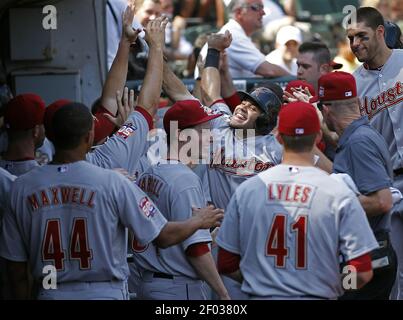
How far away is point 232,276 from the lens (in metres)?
5.60

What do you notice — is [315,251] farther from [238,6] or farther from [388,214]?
[238,6]

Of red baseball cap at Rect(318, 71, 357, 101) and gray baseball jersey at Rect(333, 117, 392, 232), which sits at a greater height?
red baseball cap at Rect(318, 71, 357, 101)

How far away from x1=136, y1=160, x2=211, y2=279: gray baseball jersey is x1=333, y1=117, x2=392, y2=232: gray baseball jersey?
34.9 inches

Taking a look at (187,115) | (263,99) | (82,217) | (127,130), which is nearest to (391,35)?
(263,99)

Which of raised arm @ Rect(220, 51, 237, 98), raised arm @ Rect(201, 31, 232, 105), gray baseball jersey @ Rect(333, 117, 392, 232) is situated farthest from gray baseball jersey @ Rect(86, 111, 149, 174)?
raised arm @ Rect(220, 51, 237, 98)

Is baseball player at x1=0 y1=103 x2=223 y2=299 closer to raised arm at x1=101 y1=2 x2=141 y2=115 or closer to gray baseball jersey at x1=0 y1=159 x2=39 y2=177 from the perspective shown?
gray baseball jersey at x1=0 y1=159 x2=39 y2=177

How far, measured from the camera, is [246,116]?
7.16 m

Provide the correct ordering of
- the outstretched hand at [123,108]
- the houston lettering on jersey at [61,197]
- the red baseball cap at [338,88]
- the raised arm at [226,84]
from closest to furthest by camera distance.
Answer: the houston lettering on jersey at [61,197] < the red baseball cap at [338,88] < the outstretched hand at [123,108] < the raised arm at [226,84]

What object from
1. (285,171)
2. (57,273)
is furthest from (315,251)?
(57,273)

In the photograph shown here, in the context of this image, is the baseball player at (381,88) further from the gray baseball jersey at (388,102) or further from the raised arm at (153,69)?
the raised arm at (153,69)

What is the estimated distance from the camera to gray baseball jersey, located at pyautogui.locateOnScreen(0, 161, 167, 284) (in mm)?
5625

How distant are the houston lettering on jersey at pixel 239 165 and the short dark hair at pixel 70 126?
63.8 inches

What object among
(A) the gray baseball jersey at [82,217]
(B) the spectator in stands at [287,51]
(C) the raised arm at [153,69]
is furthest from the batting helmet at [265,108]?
(B) the spectator in stands at [287,51]

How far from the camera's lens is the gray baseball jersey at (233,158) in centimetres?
709
